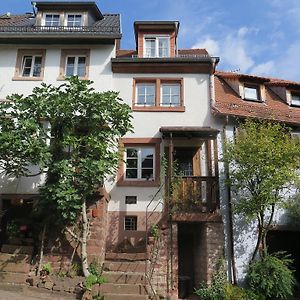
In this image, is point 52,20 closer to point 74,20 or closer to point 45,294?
point 74,20

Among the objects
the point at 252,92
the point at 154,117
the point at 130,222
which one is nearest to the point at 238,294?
the point at 130,222

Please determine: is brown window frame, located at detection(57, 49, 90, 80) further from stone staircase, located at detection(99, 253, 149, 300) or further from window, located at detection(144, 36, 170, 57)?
stone staircase, located at detection(99, 253, 149, 300)

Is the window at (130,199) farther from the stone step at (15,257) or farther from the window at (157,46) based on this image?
the window at (157,46)

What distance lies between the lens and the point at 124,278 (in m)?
12.8

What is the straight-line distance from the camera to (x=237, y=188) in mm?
15031

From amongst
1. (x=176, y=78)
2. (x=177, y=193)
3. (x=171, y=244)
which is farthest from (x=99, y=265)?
(x=176, y=78)

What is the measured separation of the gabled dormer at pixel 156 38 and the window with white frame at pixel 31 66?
4.69 meters

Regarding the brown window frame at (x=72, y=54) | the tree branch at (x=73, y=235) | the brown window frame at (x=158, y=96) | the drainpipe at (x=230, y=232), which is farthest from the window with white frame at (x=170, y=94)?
the tree branch at (x=73, y=235)

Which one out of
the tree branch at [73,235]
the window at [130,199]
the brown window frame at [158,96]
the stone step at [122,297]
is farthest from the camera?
the brown window frame at [158,96]

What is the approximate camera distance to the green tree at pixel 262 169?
13.9 metres

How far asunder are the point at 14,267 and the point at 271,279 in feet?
28.3

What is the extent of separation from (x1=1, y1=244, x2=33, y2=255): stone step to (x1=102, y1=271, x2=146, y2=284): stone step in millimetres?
2807

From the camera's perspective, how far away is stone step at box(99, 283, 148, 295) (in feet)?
40.1

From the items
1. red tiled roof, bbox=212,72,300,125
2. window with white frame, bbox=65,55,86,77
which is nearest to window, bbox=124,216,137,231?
red tiled roof, bbox=212,72,300,125
